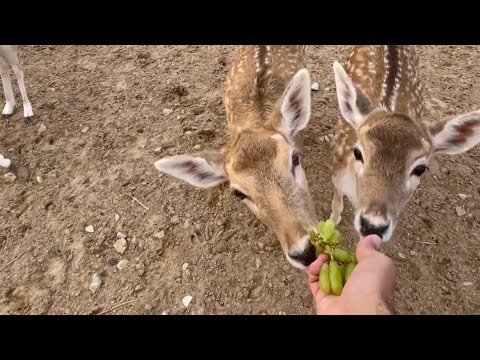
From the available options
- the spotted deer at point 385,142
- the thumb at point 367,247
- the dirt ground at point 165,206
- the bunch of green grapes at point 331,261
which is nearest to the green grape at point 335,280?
the bunch of green grapes at point 331,261

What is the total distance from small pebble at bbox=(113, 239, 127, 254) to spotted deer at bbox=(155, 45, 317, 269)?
43.6 inches

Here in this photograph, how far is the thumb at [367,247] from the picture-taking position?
260 centimetres

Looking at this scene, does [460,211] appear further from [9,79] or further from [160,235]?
[9,79]

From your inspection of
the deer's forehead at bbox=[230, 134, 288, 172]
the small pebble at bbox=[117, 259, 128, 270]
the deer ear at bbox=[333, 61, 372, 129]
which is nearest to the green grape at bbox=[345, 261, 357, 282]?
the deer's forehead at bbox=[230, 134, 288, 172]

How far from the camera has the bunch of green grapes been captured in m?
2.56

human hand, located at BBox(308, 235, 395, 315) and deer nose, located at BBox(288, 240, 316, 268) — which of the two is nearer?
human hand, located at BBox(308, 235, 395, 315)

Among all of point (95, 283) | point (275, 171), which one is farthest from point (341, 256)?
point (95, 283)

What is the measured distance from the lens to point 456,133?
3.33m

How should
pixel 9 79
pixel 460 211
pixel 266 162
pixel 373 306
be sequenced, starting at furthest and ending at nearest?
1. pixel 9 79
2. pixel 460 211
3. pixel 266 162
4. pixel 373 306

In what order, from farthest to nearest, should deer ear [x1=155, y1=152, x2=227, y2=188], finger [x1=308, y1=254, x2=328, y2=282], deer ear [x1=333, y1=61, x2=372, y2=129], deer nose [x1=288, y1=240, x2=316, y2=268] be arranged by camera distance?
1. deer ear [x1=333, y1=61, x2=372, y2=129]
2. deer ear [x1=155, y1=152, x2=227, y2=188]
3. deer nose [x1=288, y1=240, x2=316, y2=268]
4. finger [x1=308, y1=254, x2=328, y2=282]

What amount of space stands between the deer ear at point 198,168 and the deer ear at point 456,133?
1.58 m

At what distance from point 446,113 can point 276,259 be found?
8.55 ft

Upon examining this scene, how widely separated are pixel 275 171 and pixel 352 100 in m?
0.94

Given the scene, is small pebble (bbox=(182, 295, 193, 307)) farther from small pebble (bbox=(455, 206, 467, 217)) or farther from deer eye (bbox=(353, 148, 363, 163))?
small pebble (bbox=(455, 206, 467, 217))
